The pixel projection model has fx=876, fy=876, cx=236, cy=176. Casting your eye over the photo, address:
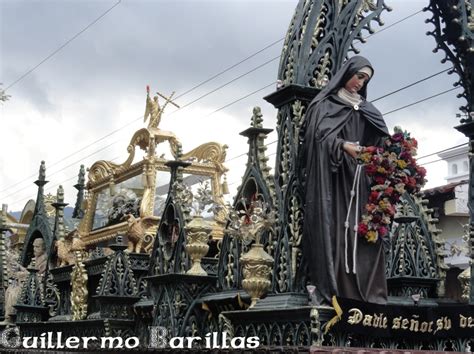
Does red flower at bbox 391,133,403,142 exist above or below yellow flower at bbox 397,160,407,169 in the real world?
above

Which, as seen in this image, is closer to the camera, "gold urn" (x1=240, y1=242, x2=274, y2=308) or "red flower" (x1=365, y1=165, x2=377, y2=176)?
"red flower" (x1=365, y1=165, x2=377, y2=176)

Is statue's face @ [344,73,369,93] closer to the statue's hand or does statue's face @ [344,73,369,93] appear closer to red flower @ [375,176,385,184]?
the statue's hand

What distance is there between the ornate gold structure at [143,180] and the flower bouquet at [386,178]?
16.0 feet

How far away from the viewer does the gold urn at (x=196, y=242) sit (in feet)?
32.5

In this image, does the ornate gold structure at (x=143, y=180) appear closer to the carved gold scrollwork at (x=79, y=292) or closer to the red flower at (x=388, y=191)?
the carved gold scrollwork at (x=79, y=292)

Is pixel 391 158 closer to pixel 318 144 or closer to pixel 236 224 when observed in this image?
pixel 318 144

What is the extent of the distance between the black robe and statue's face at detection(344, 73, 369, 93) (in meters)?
0.05

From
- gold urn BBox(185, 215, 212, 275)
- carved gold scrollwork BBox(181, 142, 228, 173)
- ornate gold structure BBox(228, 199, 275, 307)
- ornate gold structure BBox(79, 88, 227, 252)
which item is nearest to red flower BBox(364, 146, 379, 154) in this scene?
ornate gold structure BBox(228, 199, 275, 307)

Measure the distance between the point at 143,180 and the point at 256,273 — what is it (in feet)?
18.9

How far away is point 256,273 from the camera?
8383 millimetres

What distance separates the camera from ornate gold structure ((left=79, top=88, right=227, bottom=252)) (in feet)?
43.8

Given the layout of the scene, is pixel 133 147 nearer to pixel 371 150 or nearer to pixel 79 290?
pixel 79 290

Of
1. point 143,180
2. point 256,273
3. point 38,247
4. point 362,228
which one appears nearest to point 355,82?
point 362,228

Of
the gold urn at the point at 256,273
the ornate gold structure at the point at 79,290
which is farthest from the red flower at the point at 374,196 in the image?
the ornate gold structure at the point at 79,290
